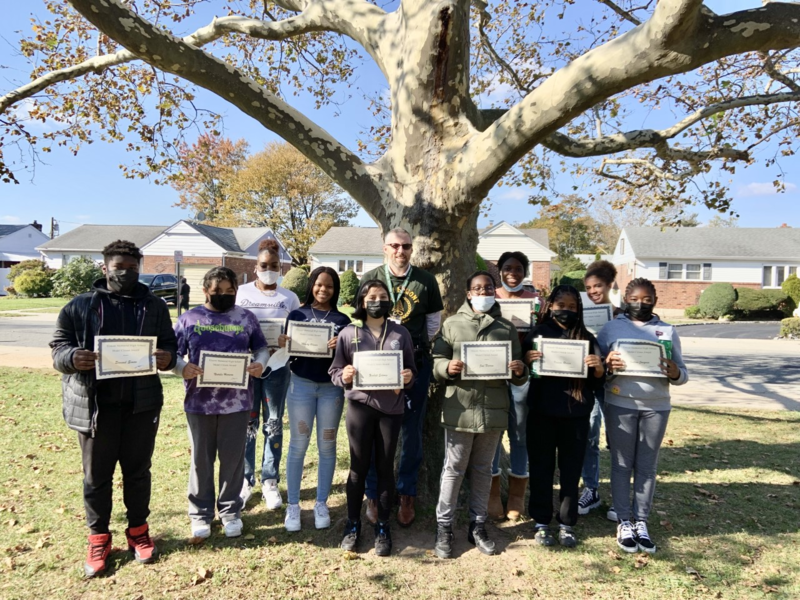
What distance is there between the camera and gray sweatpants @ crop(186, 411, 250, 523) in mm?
3871

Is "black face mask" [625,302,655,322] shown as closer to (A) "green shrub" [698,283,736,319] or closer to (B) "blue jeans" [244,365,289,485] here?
(B) "blue jeans" [244,365,289,485]

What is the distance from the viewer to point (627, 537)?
3959 mm

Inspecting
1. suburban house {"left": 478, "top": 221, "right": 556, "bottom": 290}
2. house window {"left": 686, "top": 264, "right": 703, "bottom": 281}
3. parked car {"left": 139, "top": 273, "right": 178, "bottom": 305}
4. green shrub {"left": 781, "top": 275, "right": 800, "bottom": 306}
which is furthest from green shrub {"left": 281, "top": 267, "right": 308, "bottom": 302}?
green shrub {"left": 781, "top": 275, "right": 800, "bottom": 306}

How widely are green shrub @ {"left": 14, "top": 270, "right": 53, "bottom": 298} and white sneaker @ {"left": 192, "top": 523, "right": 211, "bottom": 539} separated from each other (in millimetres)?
38427

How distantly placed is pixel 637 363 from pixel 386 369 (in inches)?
75.4

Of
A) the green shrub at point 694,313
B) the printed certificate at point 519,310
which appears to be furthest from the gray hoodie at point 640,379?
the green shrub at point 694,313

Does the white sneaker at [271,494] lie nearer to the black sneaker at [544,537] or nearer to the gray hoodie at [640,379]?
the black sneaker at [544,537]

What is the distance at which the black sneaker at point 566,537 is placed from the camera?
13.0 feet

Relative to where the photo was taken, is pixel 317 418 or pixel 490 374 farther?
pixel 317 418

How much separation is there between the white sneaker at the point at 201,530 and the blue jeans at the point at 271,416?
722mm

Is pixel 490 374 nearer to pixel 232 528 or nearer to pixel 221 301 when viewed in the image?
pixel 221 301

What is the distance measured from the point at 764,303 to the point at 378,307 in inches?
1341

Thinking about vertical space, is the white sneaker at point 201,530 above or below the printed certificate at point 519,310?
below

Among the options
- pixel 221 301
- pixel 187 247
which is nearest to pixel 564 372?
pixel 221 301
